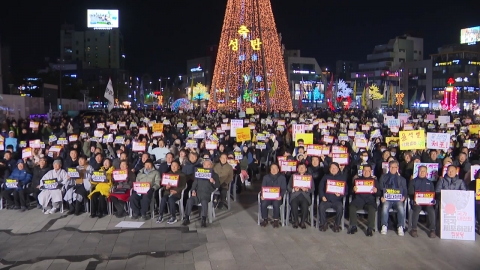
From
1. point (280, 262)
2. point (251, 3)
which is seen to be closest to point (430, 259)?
point (280, 262)

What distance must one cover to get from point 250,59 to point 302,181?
30.0m

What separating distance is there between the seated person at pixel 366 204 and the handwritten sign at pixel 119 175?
17.0 ft

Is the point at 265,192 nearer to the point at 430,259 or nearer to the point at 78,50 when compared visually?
the point at 430,259

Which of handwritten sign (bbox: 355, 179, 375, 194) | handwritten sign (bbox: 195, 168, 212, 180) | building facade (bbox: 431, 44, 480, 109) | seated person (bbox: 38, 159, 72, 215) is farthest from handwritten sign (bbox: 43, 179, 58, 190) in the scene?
building facade (bbox: 431, 44, 480, 109)

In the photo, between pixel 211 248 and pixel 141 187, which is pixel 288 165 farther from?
pixel 211 248

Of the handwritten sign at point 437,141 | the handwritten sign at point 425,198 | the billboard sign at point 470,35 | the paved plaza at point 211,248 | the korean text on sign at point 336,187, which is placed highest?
the billboard sign at point 470,35

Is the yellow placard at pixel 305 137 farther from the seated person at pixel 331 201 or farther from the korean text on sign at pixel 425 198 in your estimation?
the korean text on sign at pixel 425 198

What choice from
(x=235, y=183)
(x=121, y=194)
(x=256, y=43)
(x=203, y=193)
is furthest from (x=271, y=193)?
(x=256, y=43)

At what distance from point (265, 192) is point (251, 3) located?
75.7 ft

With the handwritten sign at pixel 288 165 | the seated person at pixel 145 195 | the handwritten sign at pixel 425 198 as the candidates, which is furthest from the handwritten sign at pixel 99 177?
the handwritten sign at pixel 425 198

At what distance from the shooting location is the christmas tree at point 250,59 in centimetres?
3078

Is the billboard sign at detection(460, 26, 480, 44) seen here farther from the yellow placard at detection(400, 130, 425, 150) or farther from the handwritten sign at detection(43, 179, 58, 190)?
the handwritten sign at detection(43, 179, 58, 190)

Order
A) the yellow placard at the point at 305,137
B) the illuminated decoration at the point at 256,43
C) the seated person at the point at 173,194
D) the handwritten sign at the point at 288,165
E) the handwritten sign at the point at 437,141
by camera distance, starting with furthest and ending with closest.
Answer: the illuminated decoration at the point at 256,43, the yellow placard at the point at 305,137, the handwritten sign at the point at 437,141, the handwritten sign at the point at 288,165, the seated person at the point at 173,194

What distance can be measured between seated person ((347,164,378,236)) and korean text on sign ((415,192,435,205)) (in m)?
0.80
